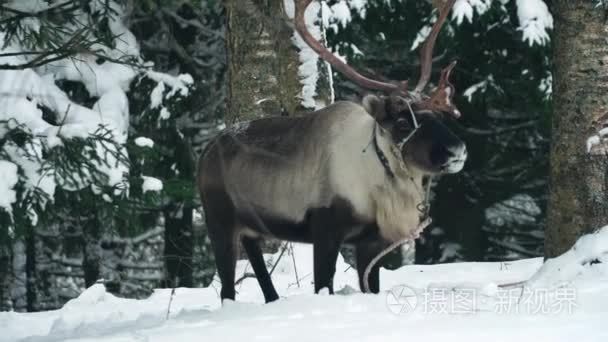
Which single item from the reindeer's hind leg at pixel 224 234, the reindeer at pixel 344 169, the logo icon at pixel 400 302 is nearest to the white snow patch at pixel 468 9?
the reindeer at pixel 344 169

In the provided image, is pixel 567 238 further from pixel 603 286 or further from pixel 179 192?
pixel 179 192

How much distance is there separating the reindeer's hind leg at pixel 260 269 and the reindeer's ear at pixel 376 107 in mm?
1155

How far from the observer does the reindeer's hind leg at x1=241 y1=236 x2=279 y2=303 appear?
6.37m

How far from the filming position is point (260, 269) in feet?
21.0

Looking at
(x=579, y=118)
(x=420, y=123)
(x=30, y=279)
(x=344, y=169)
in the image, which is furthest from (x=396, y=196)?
(x=30, y=279)

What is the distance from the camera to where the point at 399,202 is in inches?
226

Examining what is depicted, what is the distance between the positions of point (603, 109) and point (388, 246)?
141cm

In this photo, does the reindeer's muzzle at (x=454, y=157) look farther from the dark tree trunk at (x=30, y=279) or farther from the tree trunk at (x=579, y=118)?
the dark tree trunk at (x=30, y=279)

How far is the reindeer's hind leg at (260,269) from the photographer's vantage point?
20.9 feet

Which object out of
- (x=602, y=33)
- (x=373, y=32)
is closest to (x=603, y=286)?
(x=602, y=33)

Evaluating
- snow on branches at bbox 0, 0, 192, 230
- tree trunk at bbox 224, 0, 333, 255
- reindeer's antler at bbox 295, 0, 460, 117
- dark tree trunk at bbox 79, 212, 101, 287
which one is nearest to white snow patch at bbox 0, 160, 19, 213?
snow on branches at bbox 0, 0, 192, 230

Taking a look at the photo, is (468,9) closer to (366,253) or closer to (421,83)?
(421,83)

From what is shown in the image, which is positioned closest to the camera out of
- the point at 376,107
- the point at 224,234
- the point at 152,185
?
the point at 376,107

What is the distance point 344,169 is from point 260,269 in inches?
40.0
